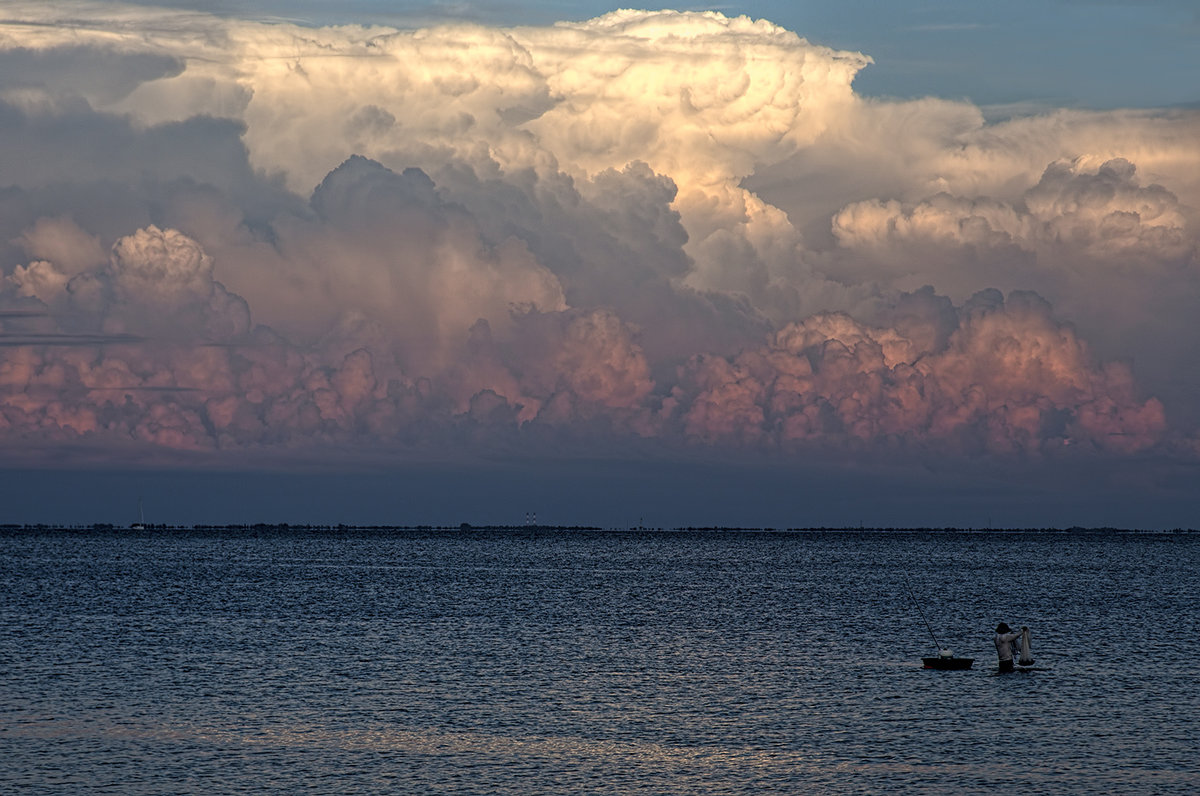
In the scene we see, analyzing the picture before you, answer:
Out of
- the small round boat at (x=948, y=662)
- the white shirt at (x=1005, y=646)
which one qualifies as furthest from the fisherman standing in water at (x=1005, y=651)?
the small round boat at (x=948, y=662)

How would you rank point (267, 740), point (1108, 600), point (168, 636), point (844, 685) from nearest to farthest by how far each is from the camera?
point (267, 740), point (844, 685), point (168, 636), point (1108, 600)

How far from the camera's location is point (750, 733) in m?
48.8

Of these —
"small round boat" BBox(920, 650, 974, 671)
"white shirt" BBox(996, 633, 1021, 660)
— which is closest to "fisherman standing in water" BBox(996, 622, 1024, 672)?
"white shirt" BBox(996, 633, 1021, 660)

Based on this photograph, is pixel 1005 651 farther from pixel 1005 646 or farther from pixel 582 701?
pixel 582 701

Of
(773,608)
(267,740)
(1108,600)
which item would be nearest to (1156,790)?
(267,740)

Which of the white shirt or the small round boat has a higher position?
the white shirt

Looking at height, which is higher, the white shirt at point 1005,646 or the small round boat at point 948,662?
the white shirt at point 1005,646

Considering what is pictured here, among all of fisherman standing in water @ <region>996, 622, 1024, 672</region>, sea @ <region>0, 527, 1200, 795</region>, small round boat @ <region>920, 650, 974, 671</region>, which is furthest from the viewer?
small round boat @ <region>920, 650, 974, 671</region>

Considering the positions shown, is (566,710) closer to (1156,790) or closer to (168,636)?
(1156,790)

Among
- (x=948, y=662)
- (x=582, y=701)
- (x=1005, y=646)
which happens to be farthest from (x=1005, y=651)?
(x=582, y=701)

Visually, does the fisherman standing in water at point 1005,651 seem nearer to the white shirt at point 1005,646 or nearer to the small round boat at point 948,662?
the white shirt at point 1005,646

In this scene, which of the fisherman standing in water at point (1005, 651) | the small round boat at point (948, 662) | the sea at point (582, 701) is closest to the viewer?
the sea at point (582, 701)

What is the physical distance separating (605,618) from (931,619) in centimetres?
2637

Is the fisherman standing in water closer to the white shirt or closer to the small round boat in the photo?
the white shirt
